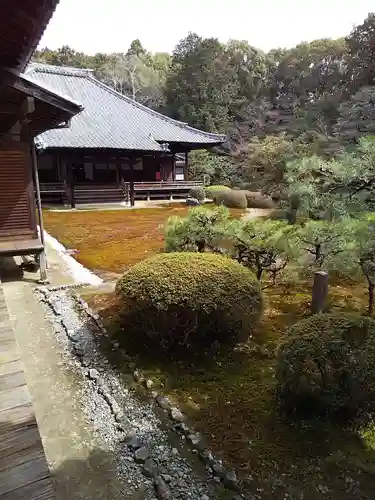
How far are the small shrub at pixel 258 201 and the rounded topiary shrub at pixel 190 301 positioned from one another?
15.3 m

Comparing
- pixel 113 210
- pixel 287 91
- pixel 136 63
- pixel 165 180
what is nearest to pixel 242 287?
pixel 113 210

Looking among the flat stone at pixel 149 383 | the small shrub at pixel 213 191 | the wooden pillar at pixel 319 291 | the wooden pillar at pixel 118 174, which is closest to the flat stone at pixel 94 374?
the flat stone at pixel 149 383

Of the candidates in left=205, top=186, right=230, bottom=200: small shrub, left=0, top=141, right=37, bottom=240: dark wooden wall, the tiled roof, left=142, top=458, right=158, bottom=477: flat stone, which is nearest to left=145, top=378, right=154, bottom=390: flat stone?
left=142, top=458, right=158, bottom=477: flat stone

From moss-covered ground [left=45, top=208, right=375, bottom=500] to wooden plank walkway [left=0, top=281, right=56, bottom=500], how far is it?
183 centimetres

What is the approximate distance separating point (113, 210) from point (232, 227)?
12.5 meters

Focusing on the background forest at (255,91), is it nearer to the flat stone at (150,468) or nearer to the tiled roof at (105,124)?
the tiled roof at (105,124)

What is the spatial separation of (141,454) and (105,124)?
20586 millimetres

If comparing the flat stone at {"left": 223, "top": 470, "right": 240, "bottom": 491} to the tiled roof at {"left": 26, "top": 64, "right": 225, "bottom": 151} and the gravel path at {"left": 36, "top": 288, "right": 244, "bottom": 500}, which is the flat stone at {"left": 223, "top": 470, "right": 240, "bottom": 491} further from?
the tiled roof at {"left": 26, "top": 64, "right": 225, "bottom": 151}

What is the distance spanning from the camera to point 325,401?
310 cm

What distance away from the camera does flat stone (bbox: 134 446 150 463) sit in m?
2.97

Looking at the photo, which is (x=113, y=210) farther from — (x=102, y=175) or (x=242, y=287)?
(x=242, y=287)

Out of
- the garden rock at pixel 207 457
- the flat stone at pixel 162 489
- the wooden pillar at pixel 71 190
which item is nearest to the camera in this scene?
the flat stone at pixel 162 489

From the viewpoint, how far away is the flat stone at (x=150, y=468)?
2.84 meters

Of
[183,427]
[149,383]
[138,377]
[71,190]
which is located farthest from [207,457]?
[71,190]
